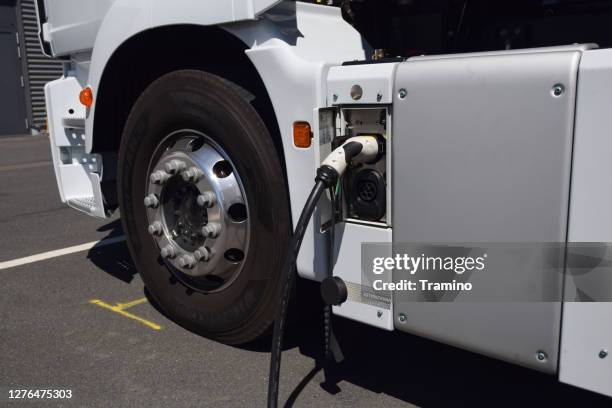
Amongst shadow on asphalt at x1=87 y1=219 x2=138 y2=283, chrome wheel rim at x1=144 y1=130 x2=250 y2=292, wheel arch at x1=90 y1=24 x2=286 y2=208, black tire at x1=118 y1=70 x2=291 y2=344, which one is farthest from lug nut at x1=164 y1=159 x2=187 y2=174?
shadow on asphalt at x1=87 y1=219 x2=138 y2=283

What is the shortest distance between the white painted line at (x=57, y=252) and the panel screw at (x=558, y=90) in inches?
149

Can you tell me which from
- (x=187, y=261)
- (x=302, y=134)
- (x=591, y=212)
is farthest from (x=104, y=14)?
(x=591, y=212)

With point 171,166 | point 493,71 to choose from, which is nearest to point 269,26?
point 171,166

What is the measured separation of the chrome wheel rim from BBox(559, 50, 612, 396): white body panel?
133cm

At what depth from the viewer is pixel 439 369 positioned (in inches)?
103

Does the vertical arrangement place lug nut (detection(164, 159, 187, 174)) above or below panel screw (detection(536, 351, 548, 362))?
→ above

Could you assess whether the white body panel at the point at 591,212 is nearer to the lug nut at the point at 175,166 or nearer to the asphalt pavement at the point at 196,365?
the asphalt pavement at the point at 196,365

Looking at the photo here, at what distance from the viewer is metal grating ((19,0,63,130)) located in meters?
15.7

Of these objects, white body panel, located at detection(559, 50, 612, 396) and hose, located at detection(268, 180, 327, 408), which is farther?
hose, located at detection(268, 180, 327, 408)

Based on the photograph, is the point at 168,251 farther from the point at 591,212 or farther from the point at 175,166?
the point at 591,212

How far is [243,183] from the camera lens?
2.51 m

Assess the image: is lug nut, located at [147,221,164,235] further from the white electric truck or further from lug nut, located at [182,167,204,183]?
lug nut, located at [182,167,204,183]

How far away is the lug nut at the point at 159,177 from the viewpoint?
277 cm

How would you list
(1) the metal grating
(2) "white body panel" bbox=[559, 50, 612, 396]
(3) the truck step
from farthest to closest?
(1) the metal grating → (3) the truck step → (2) "white body panel" bbox=[559, 50, 612, 396]
